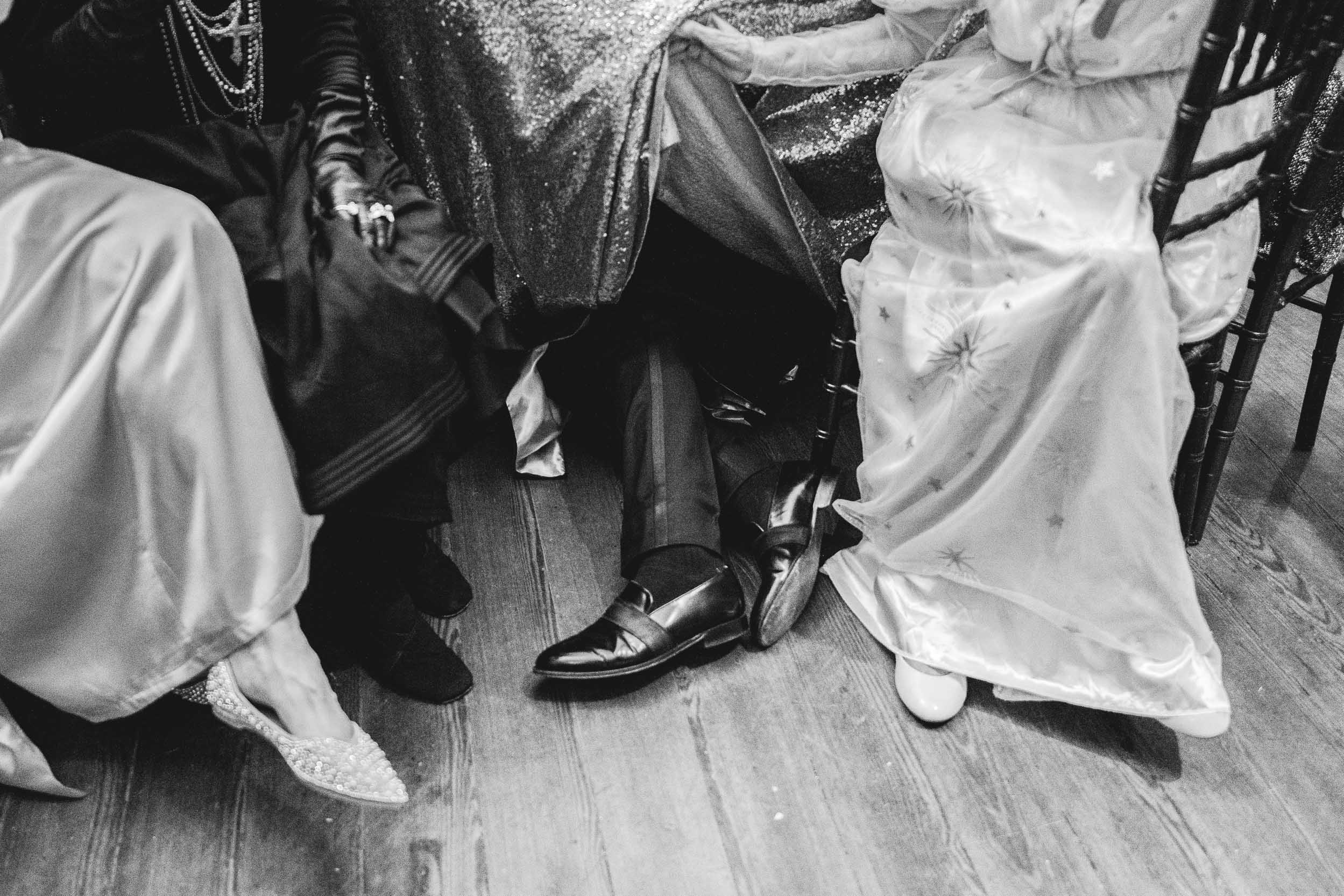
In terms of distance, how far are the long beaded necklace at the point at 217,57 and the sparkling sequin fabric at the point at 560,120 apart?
0.20 metres

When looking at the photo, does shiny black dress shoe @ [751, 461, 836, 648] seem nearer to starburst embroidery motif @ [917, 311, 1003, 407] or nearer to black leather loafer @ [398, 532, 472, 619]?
starburst embroidery motif @ [917, 311, 1003, 407]

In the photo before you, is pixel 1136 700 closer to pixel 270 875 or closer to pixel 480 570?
pixel 480 570

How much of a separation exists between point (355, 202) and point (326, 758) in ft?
2.06

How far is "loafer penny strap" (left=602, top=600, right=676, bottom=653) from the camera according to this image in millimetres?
1362

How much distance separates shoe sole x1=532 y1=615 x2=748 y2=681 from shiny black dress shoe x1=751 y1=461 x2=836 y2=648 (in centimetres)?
3

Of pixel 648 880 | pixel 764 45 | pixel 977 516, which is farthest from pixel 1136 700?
pixel 764 45

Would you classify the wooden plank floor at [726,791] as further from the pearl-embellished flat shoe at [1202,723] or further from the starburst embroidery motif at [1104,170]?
the starburst embroidery motif at [1104,170]

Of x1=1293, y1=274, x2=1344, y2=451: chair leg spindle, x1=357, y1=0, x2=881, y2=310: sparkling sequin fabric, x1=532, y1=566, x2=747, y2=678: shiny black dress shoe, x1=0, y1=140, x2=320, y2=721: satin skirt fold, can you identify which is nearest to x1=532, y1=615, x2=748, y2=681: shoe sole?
x1=532, y1=566, x2=747, y2=678: shiny black dress shoe

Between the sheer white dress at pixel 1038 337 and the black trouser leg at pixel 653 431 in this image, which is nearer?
the sheer white dress at pixel 1038 337

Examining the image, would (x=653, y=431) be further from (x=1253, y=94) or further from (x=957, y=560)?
(x=1253, y=94)

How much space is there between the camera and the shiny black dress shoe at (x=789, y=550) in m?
1.45

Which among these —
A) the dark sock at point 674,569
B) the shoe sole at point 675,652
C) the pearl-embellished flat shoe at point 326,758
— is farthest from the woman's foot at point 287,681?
the dark sock at point 674,569

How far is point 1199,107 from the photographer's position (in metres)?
1.09

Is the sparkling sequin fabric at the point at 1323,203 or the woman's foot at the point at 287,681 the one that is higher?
the sparkling sequin fabric at the point at 1323,203
